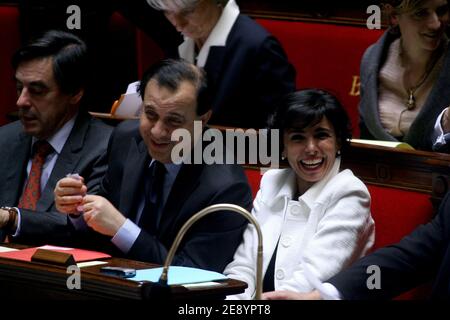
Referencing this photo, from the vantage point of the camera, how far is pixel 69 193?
272 cm

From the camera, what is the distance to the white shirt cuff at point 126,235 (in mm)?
→ 2678

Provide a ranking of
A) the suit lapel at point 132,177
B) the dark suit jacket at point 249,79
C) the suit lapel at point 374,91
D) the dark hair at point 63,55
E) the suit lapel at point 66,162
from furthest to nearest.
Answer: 1. the dark suit jacket at point 249,79
2. the suit lapel at point 374,91
3. the dark hair at point 63,55
4. the suit lapel at point 66,162
5. the suit lapel at point 132,177

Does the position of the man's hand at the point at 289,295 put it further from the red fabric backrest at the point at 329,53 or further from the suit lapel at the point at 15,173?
the red fabric backrest at the point at 329,53

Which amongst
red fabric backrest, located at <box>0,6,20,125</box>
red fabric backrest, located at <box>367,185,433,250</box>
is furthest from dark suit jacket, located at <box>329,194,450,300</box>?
red fabric backrest, located at <box>0,6,20,125</box>

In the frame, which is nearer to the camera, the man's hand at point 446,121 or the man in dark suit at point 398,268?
the man in dark suit at point 398,268

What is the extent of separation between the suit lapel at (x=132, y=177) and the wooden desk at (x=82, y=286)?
1.10ft

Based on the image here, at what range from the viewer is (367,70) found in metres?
3.42

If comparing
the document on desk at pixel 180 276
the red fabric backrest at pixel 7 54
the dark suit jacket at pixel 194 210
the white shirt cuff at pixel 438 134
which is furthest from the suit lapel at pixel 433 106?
the red fabric backrest at pixel 7 54

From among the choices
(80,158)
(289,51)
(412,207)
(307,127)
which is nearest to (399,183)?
(412,207)

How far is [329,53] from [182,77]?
1402 mm

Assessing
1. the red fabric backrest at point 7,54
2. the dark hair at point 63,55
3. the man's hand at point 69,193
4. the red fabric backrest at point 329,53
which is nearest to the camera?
the man's hand at point 69,193

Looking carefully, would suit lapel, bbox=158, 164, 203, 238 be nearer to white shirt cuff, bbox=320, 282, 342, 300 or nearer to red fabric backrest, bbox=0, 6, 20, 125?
white shirt cuff, bbox=320, 282, 342, 300
